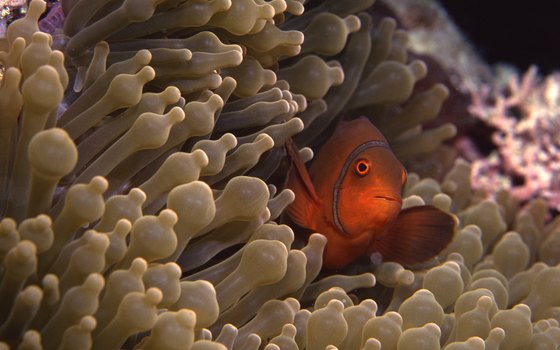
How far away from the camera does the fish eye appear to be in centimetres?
182

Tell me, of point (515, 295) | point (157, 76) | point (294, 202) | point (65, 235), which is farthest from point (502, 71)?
point (65, 235)

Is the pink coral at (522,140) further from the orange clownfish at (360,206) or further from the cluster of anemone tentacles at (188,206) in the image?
the orange clownfish at (360,206)

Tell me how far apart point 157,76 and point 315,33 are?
2.29 feet

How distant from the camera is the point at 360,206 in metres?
1.84

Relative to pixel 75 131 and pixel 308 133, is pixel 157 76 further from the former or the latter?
pixel 308 133

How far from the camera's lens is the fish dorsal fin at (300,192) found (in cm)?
185

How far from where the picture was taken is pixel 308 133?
7.18 ft

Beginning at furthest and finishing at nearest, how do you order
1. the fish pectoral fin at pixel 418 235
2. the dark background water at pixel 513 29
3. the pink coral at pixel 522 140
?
the dark background water at pixel 513 29, the pink coral at pixel 522 140, the fish pectoral fin at pixel 418 235

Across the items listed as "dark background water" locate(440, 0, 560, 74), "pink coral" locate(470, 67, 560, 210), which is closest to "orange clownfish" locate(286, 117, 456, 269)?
"pink coral" locate(470, 67, 560, 210)

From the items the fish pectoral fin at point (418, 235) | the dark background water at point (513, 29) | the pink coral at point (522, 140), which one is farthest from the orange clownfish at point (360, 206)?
the dark background water at point (513, 29)

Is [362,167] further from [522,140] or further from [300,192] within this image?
[522,140]

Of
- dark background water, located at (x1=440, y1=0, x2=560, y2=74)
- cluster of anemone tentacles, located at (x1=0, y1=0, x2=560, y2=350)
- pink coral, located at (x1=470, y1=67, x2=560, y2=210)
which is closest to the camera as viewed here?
cluster of anemone tentacles, located at (x1=0, y1=0, x2=560, y2=350)

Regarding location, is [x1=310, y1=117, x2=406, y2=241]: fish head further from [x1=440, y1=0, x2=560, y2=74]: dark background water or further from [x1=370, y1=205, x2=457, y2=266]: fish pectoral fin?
[x1=440, y1=0, x2=560, y2=74]: dark background water

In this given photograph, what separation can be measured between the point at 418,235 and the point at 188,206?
3.10 feet
